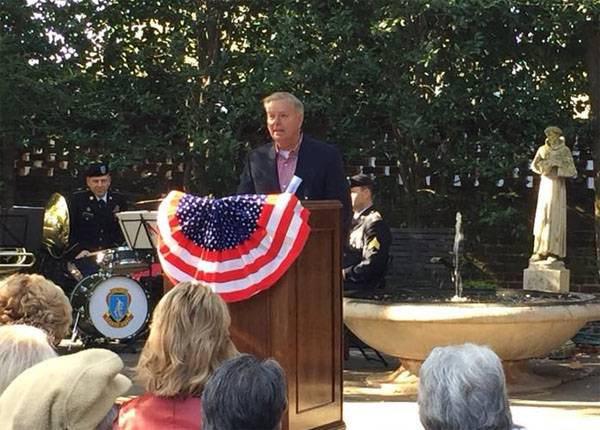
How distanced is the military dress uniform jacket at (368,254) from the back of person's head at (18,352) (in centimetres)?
503

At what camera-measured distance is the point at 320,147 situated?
4.83 m

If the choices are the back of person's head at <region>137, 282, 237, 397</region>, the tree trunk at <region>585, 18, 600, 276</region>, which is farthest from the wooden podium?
the tree trunk at <region>585, 18, 600, 276</region>

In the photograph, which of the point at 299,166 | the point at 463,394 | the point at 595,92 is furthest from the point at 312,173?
the point at 595,92

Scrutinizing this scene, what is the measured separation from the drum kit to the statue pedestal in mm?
3618

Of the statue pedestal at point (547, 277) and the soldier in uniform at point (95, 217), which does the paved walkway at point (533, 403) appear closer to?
the statue pedestal at point (547, 277)

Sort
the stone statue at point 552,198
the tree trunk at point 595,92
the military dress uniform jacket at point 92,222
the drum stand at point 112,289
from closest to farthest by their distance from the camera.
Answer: the drum stand at point 112,289, the military dress uniform jacket at point 92,222, the stone statue at point 552,198, the tree trunk at point 595,92

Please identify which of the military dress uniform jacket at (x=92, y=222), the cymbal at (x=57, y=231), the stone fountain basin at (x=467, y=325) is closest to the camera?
the stone fountain basin at (x=467, y=325)

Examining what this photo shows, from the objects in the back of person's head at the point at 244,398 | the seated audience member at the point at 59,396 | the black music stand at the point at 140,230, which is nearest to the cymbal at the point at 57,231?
the black music stand at the point at 140,230

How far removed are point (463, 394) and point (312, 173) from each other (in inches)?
98.1

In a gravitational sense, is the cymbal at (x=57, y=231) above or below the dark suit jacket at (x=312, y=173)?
below

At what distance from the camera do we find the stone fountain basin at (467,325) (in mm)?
6691

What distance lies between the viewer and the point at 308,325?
4.27m

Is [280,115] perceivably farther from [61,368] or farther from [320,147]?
[61,368]

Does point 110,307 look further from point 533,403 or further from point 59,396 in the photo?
point 59,396
